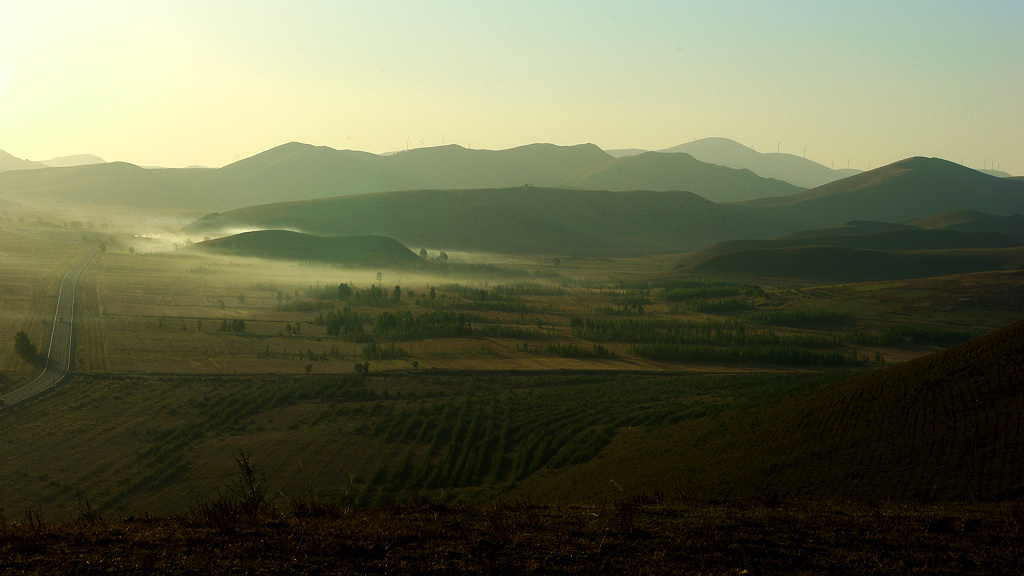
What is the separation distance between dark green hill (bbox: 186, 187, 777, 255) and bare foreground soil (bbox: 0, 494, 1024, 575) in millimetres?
143650

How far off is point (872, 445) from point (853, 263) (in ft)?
332

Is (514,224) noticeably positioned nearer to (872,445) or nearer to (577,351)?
(577,351)

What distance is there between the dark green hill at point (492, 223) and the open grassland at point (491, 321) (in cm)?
5803

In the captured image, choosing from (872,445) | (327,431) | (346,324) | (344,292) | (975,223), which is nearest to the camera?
(872,445)

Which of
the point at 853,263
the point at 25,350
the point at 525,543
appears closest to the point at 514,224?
the point at 853,263

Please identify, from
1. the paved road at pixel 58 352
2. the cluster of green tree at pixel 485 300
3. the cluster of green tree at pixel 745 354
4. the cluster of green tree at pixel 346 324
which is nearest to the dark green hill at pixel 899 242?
the cluster of green tree at pixel 485 300

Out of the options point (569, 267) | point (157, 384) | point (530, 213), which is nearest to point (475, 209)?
point (530, 213)

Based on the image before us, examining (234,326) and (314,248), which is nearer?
(234,326)

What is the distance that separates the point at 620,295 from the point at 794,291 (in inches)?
708

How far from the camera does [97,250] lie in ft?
352

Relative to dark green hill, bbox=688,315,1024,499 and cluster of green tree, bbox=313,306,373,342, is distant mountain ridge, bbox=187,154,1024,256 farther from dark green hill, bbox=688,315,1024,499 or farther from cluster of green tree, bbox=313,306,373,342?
dark green hill, bbox=688,315,1024,499

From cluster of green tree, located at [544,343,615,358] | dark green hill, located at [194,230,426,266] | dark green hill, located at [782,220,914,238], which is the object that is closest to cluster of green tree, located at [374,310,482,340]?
cluster of green tree, located at [544,343,615,358]

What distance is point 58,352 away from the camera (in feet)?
143

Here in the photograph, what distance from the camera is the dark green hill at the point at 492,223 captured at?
156125mm
